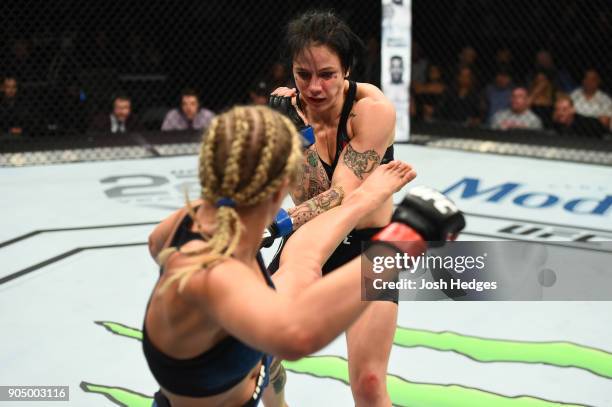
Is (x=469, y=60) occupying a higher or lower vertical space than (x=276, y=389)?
higher

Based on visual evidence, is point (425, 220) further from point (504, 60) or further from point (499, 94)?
point (504, 60)

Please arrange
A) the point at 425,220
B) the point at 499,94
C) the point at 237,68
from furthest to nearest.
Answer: the point at 237,68 < the point at 499,94 < the point at 425,220

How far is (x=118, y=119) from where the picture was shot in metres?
6.58

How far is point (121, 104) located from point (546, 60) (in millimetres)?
4085

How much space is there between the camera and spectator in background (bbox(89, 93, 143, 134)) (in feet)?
21.1

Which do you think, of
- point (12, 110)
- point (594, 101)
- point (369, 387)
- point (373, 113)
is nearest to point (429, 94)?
point (594, 101)

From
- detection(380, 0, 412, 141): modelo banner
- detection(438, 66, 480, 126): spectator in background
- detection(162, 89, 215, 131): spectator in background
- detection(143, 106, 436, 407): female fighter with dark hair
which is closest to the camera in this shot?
detection(143, 106, 436, 407): female fighter with dark hair

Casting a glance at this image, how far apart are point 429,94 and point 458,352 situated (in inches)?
196

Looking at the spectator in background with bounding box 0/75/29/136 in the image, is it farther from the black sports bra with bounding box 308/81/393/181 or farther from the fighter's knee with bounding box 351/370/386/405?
the fighter's knee with bounding box 351/370/386/405

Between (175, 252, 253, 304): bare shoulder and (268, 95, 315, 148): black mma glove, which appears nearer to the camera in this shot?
(175, 252, 253, 304): bare shoulder

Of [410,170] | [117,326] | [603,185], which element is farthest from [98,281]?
[603,185]

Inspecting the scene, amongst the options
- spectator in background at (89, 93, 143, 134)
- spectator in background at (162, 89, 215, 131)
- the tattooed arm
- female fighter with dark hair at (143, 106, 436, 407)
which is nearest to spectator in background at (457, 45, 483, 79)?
spectator in background at (162, 89, 215, 131)

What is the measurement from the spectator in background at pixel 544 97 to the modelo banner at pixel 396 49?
4.61ft

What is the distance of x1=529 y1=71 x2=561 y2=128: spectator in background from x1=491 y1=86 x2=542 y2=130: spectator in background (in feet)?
0.28
